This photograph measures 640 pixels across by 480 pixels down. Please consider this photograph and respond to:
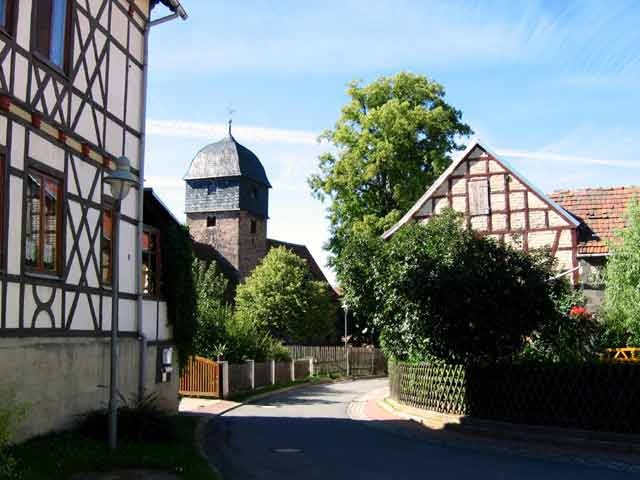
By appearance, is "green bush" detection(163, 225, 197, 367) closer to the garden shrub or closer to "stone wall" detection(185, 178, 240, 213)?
the garden shrub

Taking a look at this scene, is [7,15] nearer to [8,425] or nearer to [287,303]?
[8,425]

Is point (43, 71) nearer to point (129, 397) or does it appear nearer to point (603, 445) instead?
point (129, 397)

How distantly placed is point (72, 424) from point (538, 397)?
29.1 feet

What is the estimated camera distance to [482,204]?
29156 millimetres

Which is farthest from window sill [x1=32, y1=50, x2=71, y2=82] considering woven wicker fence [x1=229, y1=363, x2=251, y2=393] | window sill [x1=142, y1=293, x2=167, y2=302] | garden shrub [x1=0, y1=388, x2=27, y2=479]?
woven wicker fence [x1=229, y1=363, x2=251, y2=393]

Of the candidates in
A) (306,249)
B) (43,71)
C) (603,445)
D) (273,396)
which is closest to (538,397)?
(603,445)

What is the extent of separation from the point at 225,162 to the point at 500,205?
124 feet

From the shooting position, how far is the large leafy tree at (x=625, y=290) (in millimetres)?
21781

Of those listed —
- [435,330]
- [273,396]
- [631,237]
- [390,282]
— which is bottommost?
[273,396]

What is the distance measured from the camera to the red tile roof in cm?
2755

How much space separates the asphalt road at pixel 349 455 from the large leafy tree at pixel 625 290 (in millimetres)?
7751

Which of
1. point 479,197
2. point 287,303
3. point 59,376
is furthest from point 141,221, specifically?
point 287,303

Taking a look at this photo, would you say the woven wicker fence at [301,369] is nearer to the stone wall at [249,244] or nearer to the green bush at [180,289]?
the green bush at [180,289]

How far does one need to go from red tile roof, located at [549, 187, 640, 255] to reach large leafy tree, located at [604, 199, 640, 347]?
3710mm
